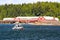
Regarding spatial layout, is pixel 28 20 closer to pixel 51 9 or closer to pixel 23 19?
pixel 23 19

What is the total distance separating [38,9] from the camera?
19712 cm

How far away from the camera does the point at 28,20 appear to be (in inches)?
7175

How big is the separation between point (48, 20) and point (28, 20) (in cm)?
1370

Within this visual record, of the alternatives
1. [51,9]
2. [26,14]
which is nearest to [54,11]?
[51,9]

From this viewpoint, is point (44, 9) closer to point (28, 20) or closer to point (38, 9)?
point (38, 9)

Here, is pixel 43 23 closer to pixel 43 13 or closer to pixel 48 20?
pixel 48 20

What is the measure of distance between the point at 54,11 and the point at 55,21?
28067 mm

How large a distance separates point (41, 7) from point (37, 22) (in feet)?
78.1

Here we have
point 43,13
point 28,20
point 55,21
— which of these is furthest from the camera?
point 43,13

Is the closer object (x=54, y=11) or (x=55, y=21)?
(x=55, y=21)

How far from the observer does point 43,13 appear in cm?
19575

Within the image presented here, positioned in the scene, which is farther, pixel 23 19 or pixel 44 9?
→ pixel 44 9

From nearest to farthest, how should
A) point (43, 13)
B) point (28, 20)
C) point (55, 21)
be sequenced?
point (55, 21) < point (28, 20) < point (43, 13)

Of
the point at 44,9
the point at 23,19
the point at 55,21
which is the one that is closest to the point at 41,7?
the point at 44,9
